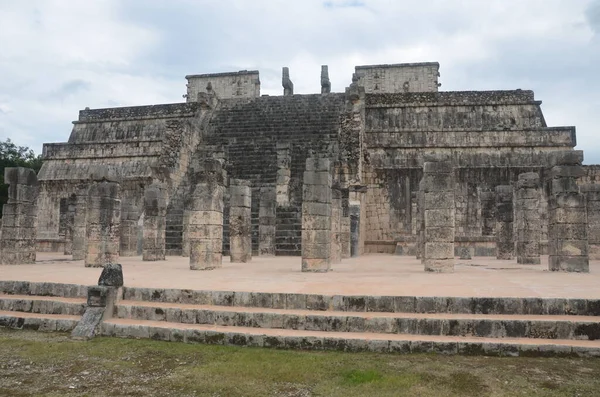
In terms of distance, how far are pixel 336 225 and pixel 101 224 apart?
6.61 m

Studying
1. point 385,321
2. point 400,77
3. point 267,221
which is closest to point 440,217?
point 385,321

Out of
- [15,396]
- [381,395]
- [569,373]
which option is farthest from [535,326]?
[15,396]

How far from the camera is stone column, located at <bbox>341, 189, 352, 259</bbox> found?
55.0 feet

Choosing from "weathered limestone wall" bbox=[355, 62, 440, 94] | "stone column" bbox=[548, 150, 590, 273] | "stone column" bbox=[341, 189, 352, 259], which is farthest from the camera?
"weathered limestone wall" bbox=[355, 62, 440, 94]

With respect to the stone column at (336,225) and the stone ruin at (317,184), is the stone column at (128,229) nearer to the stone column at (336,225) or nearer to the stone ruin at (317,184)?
the stone ruin at (317,184)

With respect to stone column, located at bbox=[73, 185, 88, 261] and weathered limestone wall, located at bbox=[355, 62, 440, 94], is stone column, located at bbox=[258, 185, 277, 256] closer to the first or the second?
stone column, located at bbox=[73, 185, 88, 261]

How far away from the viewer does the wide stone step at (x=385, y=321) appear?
6.14 meters

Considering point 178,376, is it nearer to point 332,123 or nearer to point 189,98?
point 332,123

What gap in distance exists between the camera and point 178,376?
5168mm

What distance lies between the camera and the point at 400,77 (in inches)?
1336

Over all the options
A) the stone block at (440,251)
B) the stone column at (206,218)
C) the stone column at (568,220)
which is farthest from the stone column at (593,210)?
the stone column at (206,218)

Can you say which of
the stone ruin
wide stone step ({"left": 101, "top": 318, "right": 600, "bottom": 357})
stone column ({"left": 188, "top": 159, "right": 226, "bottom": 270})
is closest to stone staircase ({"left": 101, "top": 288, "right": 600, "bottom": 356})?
wide stone step ({"left": 101, "top": 318, "right": 600, "bottom": 357})

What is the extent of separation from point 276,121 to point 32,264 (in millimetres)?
13332

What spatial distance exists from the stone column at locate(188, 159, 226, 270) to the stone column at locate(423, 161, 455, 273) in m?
5.11
